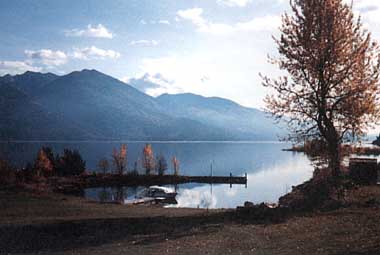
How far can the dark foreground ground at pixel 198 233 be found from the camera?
17.5 m

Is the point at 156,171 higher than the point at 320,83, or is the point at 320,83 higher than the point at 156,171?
the point at 320,83

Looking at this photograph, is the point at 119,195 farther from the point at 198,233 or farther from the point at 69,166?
the point at 198,233

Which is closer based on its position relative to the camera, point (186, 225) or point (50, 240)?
point (50, 240)

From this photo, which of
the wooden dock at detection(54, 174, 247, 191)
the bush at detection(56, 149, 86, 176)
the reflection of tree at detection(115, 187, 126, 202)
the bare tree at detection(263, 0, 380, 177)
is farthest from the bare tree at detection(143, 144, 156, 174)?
the bare tree at detection(263, 0, 380, 177)

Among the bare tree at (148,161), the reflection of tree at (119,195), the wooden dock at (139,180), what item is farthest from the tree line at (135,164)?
the reflection of tree at (119,195)

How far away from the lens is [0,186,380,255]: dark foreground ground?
57.5ft

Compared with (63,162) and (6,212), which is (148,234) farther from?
(63,162)

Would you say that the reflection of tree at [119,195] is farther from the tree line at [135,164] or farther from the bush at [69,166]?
the tree line at [135,164]

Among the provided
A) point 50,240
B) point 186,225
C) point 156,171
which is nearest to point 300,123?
point 186,225

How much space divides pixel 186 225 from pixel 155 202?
48.3 meters

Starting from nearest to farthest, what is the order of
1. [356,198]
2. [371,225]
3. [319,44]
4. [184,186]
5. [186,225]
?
[371,225], [186,225], [356,198], [319,44], [184,186]

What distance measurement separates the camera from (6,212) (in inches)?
1212

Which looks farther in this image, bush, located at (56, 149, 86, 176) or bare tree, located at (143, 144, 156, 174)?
bare tree, located at (143, 144, 156, 174)

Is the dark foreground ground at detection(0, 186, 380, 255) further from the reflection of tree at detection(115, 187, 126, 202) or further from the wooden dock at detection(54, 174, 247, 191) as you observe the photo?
the wooden dock at detection(54, 174, 247, 191)
